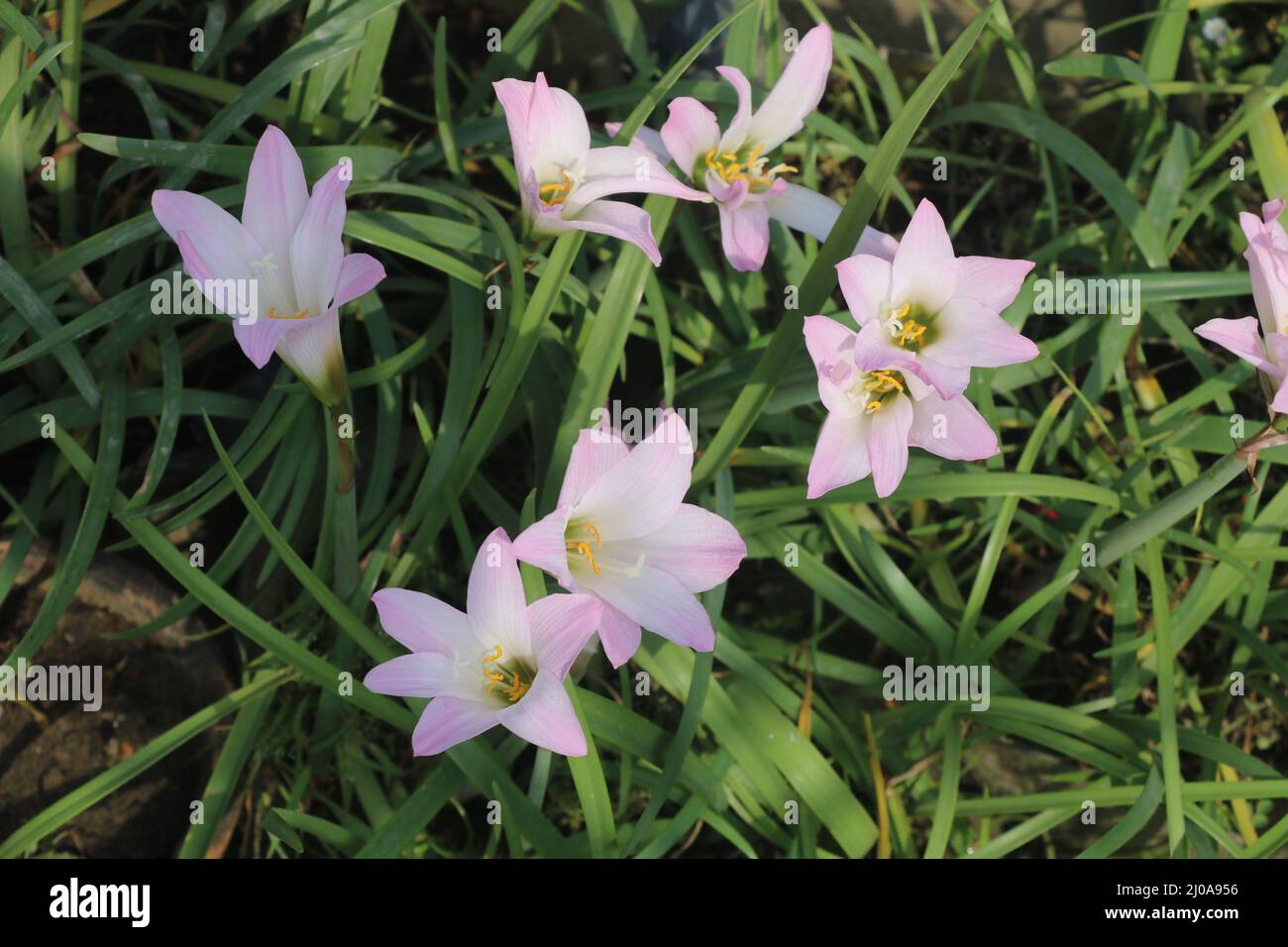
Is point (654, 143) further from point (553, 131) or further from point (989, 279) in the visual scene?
point (989, 279)

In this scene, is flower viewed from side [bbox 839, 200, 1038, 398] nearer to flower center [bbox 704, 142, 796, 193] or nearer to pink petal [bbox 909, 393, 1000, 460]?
pink petal [bbox 909, 393, 1000, 460]

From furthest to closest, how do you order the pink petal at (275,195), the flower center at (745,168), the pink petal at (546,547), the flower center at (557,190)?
the flower center at (745,168), the flower center at (557,190), the pink petal at (275,195), the pink petal at (546,547)

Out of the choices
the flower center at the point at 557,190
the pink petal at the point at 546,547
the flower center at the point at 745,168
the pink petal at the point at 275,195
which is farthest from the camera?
the flower center at the point at 745,168

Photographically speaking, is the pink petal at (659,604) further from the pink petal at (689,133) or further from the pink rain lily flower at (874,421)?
the pink petal at (689,133)

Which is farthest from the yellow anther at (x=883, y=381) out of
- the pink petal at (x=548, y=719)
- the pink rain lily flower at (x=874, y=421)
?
the pink petal at (x=548, y=719)

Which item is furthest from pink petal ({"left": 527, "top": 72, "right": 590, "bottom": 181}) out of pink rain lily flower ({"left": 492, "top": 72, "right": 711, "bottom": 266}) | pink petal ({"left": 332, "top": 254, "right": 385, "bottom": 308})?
pink petal ({"left": 332, "top": 254, "right": 385, "bottom": 308})
